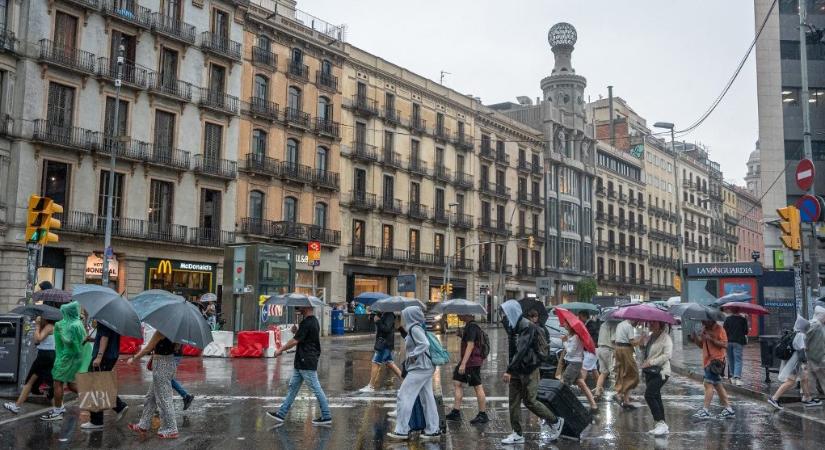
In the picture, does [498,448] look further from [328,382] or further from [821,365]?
[328,382]

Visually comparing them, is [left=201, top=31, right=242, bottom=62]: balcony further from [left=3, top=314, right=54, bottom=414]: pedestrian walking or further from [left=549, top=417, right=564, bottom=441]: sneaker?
[left=549, top=417, right=564, bottom=441]: sneaker

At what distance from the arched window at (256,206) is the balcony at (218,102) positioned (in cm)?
461

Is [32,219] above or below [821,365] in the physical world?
above

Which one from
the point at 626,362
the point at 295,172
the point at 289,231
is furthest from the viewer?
the point at 295,172

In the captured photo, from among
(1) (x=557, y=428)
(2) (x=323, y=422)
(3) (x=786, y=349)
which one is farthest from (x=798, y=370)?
(2) (x=323, y=422)

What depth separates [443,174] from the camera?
53375mm

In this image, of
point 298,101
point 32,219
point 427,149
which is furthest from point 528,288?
point 32,219

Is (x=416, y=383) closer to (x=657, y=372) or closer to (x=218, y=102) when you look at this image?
(x=657, y=372)

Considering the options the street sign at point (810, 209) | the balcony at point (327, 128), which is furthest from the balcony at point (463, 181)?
the street sign at point (810, 209)

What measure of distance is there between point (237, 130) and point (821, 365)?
1261 inches

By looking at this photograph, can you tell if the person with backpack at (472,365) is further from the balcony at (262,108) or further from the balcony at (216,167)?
the balcony at (262,108)

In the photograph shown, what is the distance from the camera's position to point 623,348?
1266 cm

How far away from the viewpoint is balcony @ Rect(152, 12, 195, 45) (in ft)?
115

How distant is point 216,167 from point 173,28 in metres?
7.15
